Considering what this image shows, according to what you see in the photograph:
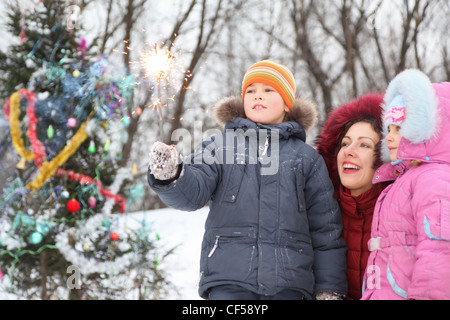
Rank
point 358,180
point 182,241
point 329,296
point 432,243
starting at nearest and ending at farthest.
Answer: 1. point 432,243
2. point 329,296
3. point 358,180
4. point 182,241

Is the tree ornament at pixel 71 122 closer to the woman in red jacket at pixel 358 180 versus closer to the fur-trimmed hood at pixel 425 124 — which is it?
the woman in red jacket at pixel 358 180

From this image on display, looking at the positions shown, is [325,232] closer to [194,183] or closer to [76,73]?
[194,183]

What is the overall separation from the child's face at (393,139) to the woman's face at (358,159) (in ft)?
1.05

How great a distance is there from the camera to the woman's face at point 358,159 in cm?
296

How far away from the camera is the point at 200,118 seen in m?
10.1

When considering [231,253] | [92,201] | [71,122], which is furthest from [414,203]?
[71,122]

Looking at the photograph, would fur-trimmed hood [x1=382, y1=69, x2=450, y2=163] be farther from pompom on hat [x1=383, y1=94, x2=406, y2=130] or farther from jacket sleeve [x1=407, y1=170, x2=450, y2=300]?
jacket sleeve [x1=407, y1=170, x2=450, y2=300]

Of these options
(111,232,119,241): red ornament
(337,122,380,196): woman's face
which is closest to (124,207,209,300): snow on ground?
(111,232,119,241): red ornament

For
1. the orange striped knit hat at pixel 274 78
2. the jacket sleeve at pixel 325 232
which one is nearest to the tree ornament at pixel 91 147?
the orange striped knit hat at pixel 274 78

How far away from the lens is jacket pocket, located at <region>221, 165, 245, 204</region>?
270 cm

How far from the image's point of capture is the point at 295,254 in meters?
2.65

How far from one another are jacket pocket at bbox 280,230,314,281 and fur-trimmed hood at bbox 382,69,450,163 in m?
0.70

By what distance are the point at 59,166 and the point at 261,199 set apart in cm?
252

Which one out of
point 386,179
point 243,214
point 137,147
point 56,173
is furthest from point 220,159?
point 137,147
